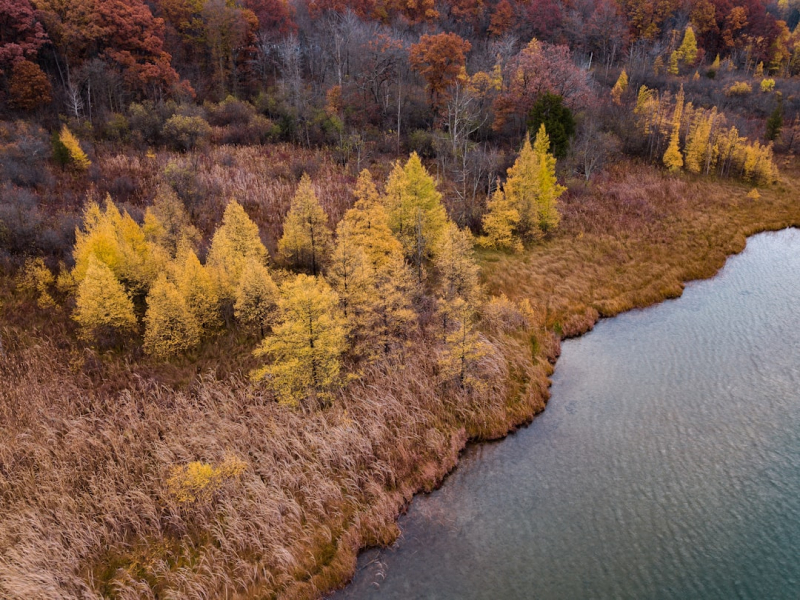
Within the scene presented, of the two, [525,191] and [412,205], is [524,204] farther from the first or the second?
[412,205]

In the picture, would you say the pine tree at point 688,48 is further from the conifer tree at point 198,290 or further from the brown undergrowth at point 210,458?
the conifer tree at point 198,290

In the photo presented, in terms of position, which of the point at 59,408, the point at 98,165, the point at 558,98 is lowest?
the point at 59,408

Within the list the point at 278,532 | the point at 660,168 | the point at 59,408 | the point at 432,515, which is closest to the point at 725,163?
the point at 660,168

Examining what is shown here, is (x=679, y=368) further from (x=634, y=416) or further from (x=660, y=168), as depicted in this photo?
(x=660, y=168)

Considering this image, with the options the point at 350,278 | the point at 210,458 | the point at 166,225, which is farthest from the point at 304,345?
the point at 166,225

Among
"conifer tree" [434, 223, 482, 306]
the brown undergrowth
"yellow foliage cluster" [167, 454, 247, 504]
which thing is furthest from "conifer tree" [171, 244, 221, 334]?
"conifer tree" [434, 223, 482, 306]
